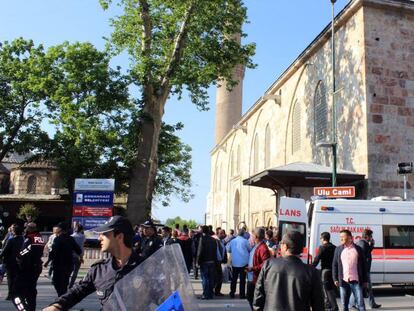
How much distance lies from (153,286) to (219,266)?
10.3m

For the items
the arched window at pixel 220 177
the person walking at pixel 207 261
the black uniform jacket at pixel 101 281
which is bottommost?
the person walking at pixel 207 261

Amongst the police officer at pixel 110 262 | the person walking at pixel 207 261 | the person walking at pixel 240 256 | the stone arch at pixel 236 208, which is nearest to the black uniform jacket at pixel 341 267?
the person walking at pixel 240 256

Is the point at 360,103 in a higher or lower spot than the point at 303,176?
higher

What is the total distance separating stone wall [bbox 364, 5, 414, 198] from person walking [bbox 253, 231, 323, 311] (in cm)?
1644

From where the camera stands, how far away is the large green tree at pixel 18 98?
30.3 meters

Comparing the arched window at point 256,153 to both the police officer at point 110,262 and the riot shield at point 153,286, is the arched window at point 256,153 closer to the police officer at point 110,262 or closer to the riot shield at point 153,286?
the police officer at point 110,262

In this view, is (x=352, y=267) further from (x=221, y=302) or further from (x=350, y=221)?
(x=350, y=221)

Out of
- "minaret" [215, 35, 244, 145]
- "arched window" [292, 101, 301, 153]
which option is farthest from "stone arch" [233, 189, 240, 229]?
"arched window" [292, 101, 301, 153]

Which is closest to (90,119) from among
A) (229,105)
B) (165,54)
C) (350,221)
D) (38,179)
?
(165,54)

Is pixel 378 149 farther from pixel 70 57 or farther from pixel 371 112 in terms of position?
pixel 70 57

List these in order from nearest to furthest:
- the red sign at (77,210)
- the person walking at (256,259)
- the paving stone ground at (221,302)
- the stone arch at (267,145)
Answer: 1. the person walking at (256,259)
2. the paving stone ground at (221,302)
3. the red sign at (77,210)
4. the stone arch at (267,145)

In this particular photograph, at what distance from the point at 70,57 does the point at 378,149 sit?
17.9 m

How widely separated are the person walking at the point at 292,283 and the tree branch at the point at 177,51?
17.6 meters

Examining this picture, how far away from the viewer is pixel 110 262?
11.2 ft
